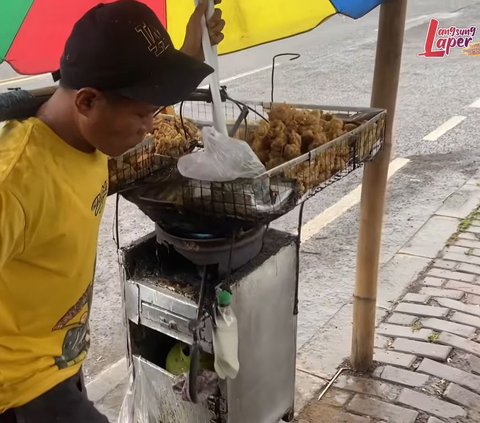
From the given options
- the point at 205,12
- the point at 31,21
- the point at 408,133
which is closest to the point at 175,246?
the point at 205,12

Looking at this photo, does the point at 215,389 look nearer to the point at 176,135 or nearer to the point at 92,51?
the point at 176,135

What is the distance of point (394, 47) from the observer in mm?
2604

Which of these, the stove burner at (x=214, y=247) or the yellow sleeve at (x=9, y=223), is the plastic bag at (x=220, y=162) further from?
the yellow sleeve at (x=9, y=223)

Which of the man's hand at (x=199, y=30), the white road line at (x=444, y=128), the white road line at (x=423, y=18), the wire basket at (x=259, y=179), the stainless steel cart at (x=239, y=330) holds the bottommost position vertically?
the white road line at (x=444, y=128)

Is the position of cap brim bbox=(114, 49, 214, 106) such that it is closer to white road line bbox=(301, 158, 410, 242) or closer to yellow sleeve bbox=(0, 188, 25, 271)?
yellow sleeve bbox=(0, 188, 25, 271)

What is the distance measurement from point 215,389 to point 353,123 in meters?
1.09

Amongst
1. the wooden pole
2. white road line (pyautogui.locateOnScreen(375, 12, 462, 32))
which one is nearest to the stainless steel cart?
the wooden pole

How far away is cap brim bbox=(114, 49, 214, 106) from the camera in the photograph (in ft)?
4.90

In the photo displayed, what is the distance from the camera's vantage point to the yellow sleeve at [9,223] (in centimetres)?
133

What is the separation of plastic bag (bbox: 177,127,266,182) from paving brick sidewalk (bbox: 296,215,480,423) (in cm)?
139

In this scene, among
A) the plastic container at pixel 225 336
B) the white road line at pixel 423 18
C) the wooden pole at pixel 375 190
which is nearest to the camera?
the plastic container at pixel 225 336

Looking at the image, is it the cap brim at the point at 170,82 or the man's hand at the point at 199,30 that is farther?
the man's hand at the point at 199,30

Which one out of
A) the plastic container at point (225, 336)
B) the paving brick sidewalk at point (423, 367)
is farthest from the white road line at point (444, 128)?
the plastic container at point (225, 336)

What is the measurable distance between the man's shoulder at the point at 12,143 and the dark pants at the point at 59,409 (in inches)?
27.3
